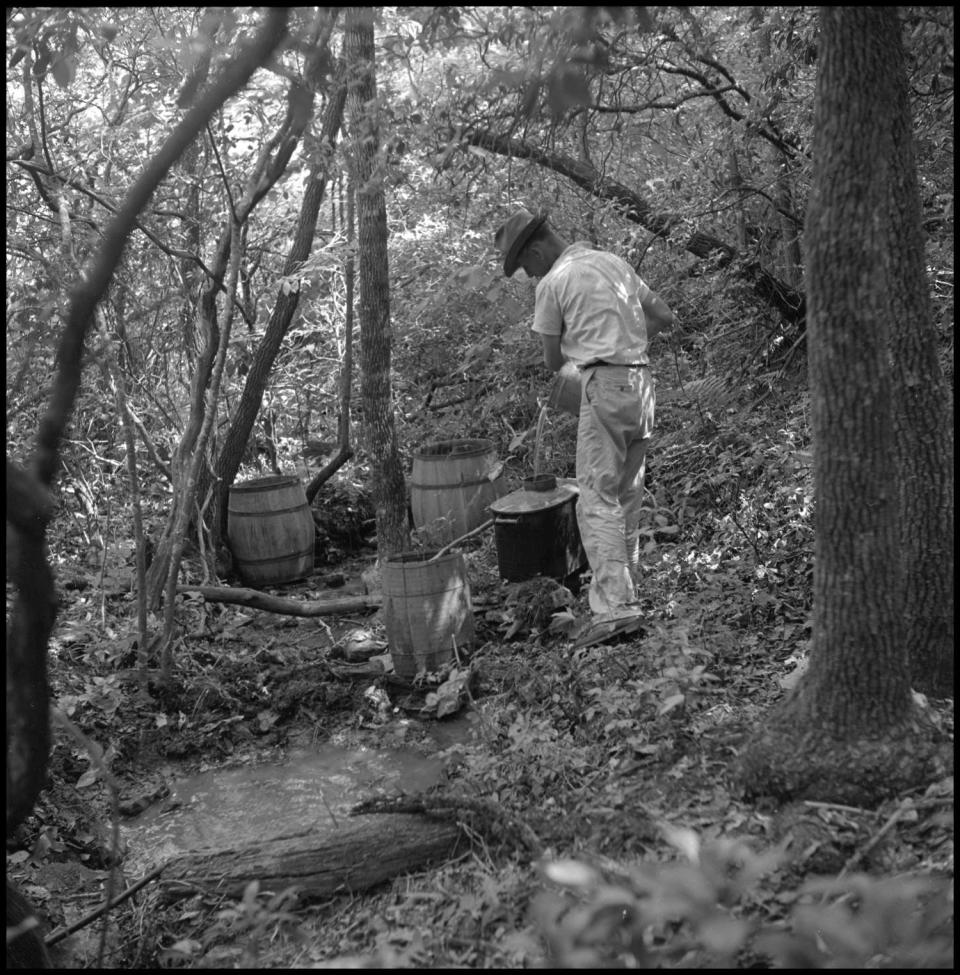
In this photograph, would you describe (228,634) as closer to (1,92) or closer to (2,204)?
(2,204)

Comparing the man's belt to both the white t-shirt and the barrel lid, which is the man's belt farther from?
the barrel lid

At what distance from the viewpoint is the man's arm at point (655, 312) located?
5.79m

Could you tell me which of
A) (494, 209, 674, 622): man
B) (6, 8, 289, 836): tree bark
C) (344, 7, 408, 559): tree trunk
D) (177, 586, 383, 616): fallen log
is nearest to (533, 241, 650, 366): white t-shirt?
(494, 209, 674, 622): man

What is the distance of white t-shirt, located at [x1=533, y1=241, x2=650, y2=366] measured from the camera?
5.34m

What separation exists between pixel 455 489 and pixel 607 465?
9.79 feet

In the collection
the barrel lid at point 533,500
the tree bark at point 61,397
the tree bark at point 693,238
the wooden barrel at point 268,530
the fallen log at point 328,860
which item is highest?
the tree bark at point 693,238

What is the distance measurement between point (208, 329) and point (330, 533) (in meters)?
3.47

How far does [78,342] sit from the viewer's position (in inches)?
91.3

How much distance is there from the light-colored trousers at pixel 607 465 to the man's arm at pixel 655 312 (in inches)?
19.8

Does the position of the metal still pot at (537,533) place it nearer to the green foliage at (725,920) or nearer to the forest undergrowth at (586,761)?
the forest undergrowth at (586,761)

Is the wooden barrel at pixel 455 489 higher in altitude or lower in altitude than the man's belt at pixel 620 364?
lower

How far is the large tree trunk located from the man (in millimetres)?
2271

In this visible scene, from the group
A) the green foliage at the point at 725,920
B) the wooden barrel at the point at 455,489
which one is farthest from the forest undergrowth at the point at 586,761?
the wooden barrel at the point at 455,489

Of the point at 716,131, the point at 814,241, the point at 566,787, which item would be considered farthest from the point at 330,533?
the point at 814,241
